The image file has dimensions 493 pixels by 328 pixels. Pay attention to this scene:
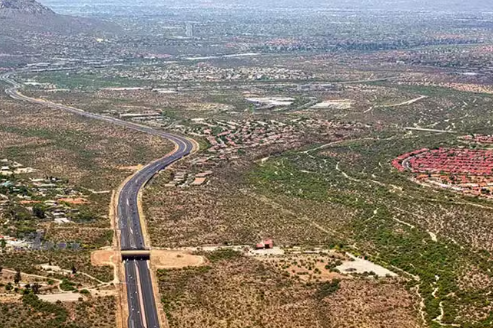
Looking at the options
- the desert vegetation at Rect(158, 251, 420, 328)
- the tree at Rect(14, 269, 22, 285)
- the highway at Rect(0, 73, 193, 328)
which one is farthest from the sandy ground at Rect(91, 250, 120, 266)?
the tree at Rect(14, 269, 22, 285)

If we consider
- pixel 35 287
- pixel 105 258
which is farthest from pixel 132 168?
pixel 35 287

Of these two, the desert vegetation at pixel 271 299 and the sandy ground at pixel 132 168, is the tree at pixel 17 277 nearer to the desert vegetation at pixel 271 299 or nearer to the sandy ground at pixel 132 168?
the desert vegetation at pixel 271 299

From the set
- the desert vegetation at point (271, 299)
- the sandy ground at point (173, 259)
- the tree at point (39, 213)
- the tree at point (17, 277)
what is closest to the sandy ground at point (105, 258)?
the sandy ground at point (173, 259)

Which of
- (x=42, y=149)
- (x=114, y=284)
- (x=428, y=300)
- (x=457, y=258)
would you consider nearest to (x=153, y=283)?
(x=114, y=284)

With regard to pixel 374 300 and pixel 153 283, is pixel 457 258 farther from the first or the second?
pixel 153 283

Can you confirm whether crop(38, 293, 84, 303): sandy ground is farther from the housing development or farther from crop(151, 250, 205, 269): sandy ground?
crop(151, 250, 205, 269): sandy ground

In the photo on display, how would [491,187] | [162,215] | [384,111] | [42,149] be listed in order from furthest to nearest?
[384,111] → [42,149] → [491,187] → [162,215]
